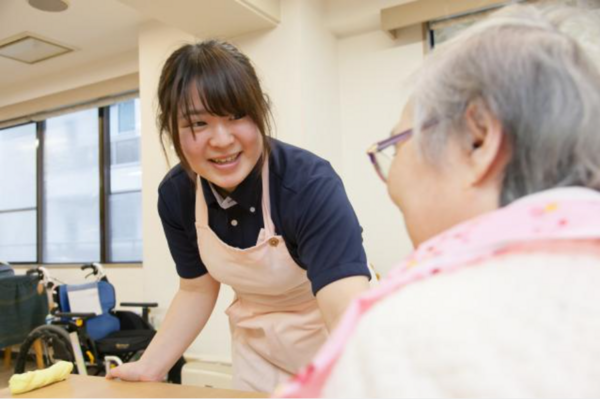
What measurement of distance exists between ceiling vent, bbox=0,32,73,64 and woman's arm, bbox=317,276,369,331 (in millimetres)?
3450

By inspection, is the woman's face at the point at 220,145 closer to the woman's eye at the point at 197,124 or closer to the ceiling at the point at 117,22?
the woman's eye at the point at 197,124

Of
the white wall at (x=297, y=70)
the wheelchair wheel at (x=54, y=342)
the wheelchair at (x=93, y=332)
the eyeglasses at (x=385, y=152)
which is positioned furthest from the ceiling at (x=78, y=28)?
the eyeglasses at (x=385, y=152)

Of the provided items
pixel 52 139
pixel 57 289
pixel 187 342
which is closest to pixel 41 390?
pixel 187 342

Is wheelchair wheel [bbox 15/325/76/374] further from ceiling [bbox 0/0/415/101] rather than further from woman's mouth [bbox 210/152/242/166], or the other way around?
woman's mouth [bbox 210/152/242/166]

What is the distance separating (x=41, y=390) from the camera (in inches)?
43.8

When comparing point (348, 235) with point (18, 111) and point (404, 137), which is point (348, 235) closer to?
point (404, 137)

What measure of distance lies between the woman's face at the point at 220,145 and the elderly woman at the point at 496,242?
0.58m

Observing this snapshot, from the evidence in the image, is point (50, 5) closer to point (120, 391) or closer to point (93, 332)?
point (93, 332)

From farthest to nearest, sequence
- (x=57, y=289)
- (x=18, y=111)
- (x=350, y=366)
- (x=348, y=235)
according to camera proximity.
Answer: (x=18, y=111) → (x=57, y=289) → (x=348, y=235) → (x=350, y=366)

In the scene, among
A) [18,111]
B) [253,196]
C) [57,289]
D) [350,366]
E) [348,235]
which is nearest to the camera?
[350,366]

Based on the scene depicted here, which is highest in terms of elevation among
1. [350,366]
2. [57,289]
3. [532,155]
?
[532,155]

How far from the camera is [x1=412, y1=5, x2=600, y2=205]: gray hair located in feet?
1.58

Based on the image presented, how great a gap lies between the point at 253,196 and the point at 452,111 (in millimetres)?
692

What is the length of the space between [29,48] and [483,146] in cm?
410
